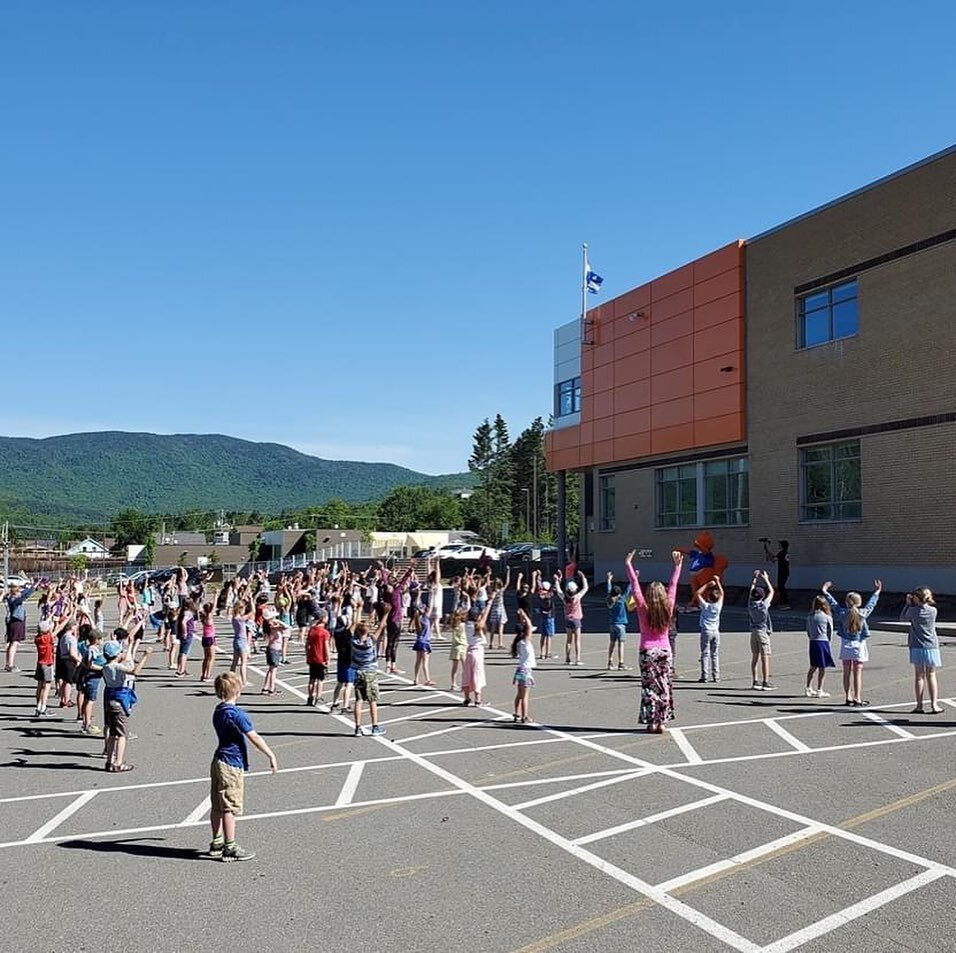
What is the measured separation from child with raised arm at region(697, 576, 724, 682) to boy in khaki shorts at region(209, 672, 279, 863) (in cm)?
966

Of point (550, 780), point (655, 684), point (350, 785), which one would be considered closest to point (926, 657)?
point (655, 684)

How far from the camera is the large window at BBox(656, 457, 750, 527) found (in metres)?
36.3

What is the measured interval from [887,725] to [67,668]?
1148cm

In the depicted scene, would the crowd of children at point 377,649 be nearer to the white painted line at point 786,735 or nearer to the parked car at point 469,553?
the white painted line at point 786,735

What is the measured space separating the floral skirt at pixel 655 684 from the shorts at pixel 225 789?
5892 mm

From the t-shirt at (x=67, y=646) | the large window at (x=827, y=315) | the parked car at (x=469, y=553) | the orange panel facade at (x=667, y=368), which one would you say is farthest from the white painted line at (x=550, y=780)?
the parked car at (x=469, y=553)

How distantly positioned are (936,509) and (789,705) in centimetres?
1565

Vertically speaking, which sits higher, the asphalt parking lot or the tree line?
the tree line

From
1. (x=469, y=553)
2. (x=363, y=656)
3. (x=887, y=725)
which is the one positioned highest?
(x=469, y=553)

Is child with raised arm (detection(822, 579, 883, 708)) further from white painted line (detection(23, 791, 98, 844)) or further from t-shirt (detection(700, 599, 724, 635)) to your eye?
white painted line (detection(23, 791, 98, 844))

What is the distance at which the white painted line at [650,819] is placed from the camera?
822 centimetres

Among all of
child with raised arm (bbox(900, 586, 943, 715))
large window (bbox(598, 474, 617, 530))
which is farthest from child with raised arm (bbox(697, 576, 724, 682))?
large window (bbox(598, 474, 617, 530))

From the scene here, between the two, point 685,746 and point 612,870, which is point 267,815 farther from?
point 685,746

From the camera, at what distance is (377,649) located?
17.2 metres
